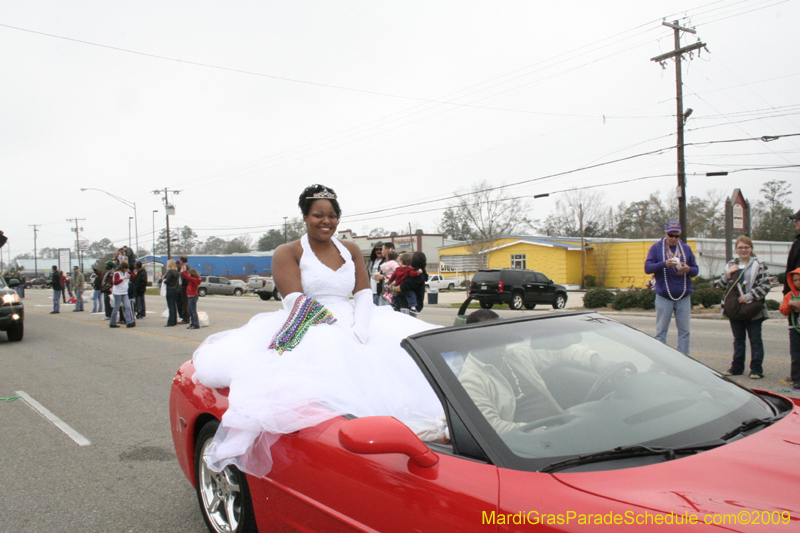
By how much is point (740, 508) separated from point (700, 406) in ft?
2.57

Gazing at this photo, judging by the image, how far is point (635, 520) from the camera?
4.50 ft

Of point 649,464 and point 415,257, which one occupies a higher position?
point 415,257

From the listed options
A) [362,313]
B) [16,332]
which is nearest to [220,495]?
[362,313]

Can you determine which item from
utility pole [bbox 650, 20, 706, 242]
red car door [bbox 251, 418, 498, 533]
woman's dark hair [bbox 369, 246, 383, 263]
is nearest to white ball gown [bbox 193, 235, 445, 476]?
red car door [bbox 251, 418, 498, 533]

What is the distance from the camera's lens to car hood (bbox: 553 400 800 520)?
1.39 metres

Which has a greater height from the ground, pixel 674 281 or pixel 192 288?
pixel 674 281

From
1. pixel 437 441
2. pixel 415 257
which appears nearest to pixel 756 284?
pixel 415 257

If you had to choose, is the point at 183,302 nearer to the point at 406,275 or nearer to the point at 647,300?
the point at 406,275

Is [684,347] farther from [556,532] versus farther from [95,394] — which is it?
[95,394]

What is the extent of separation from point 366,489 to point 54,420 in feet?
16.3

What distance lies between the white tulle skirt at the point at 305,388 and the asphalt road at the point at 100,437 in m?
1.07

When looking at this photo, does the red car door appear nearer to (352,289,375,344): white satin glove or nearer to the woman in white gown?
the woman in white gown

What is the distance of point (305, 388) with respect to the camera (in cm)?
239

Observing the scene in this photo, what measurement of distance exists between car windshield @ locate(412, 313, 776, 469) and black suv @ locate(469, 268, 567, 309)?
1658 centimetres
